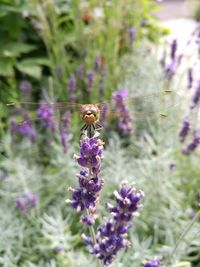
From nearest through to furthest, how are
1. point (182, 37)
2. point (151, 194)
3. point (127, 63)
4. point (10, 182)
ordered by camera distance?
point (151, 194), point (10, 182), point (127, 63), point (182, 37)

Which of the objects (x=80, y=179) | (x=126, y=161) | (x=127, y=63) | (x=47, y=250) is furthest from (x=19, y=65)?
(x=80, y=179)

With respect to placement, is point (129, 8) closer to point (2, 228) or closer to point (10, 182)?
point (10, 182)

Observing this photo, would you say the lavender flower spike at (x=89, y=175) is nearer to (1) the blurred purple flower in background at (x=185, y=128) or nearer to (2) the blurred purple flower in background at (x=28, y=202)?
(2) the blurred purple flower in background at (x=28, y=202)

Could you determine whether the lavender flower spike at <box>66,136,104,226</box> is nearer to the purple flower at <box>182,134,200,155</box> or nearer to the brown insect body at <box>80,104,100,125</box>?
the brown insect body at <box>80,104,100,125</box>

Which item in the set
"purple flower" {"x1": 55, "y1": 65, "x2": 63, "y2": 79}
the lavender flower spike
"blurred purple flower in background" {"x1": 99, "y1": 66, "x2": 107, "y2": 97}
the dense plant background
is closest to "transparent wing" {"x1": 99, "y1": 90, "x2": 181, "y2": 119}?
the dense plant background

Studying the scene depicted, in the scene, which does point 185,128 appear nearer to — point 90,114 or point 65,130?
point 65,130

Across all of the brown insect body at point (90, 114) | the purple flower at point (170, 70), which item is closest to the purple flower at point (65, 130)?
the purple flower at point (170, 70)

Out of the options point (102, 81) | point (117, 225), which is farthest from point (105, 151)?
point (117, 225)
